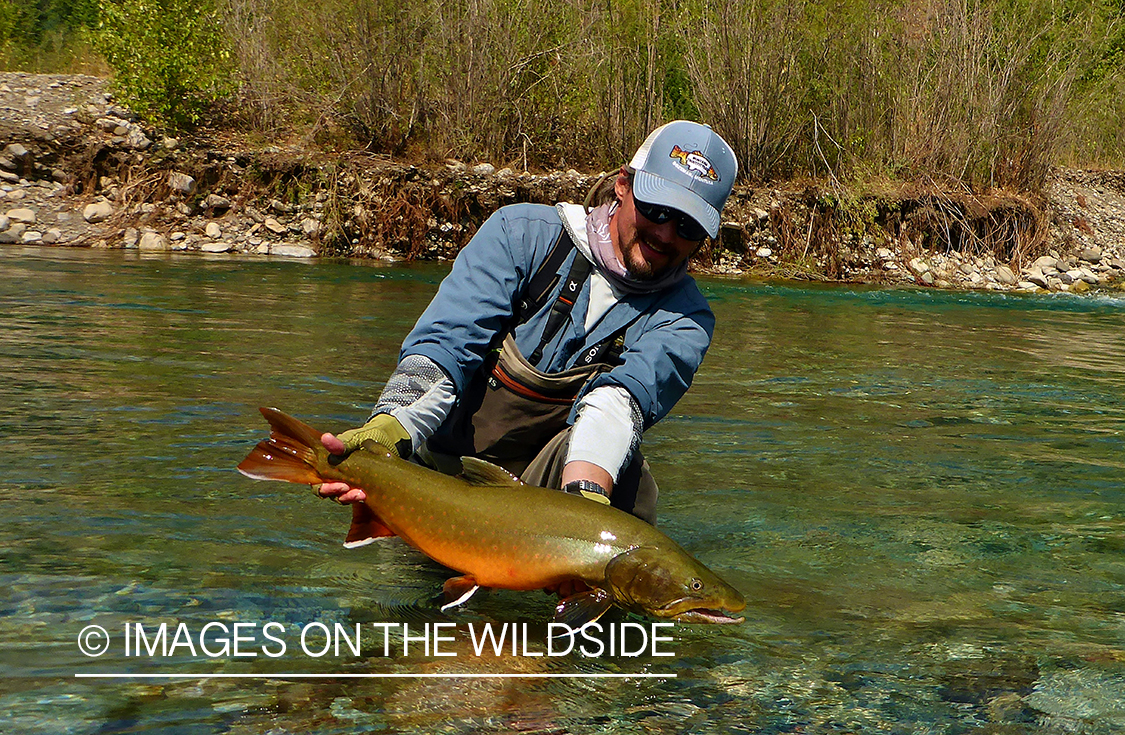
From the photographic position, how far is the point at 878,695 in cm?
291

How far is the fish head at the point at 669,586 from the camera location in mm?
2656

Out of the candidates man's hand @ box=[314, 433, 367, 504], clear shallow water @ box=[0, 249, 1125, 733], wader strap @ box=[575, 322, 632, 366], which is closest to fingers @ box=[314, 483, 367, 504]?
A: man's hand @ box=[314, 433, 367, 504]

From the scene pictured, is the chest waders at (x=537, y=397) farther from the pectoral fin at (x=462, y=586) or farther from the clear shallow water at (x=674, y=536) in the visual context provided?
the pectoral fin at (x=462, y=586)

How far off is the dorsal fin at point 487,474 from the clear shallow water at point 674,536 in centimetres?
52

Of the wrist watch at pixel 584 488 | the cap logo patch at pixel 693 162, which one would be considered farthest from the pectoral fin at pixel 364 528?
the cap logo patch at pixel 693 162

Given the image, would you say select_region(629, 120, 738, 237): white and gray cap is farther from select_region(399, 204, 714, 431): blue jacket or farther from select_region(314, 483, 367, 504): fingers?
select_region(314, 483, 367, 504): fingers

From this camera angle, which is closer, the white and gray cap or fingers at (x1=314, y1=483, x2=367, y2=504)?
fingers at (x1=314, y1=483, x2=367, y2=504)

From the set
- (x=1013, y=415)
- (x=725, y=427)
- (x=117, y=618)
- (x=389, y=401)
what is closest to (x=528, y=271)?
(x=389, y=401)

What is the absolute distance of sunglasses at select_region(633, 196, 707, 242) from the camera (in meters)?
3.33

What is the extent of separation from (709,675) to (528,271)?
4.49ft

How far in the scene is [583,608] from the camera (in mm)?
2705

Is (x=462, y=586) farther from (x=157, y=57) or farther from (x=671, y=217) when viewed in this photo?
→ (x=157, y=57)

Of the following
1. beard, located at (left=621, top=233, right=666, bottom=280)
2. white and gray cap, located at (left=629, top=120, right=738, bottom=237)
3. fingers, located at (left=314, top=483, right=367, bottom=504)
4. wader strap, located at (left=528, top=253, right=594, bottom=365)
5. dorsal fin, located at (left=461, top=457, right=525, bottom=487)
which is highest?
white and gray cap, located at (left=629, top=120, right=738, bottom=237)

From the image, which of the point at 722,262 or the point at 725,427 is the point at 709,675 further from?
the point at 722,262
